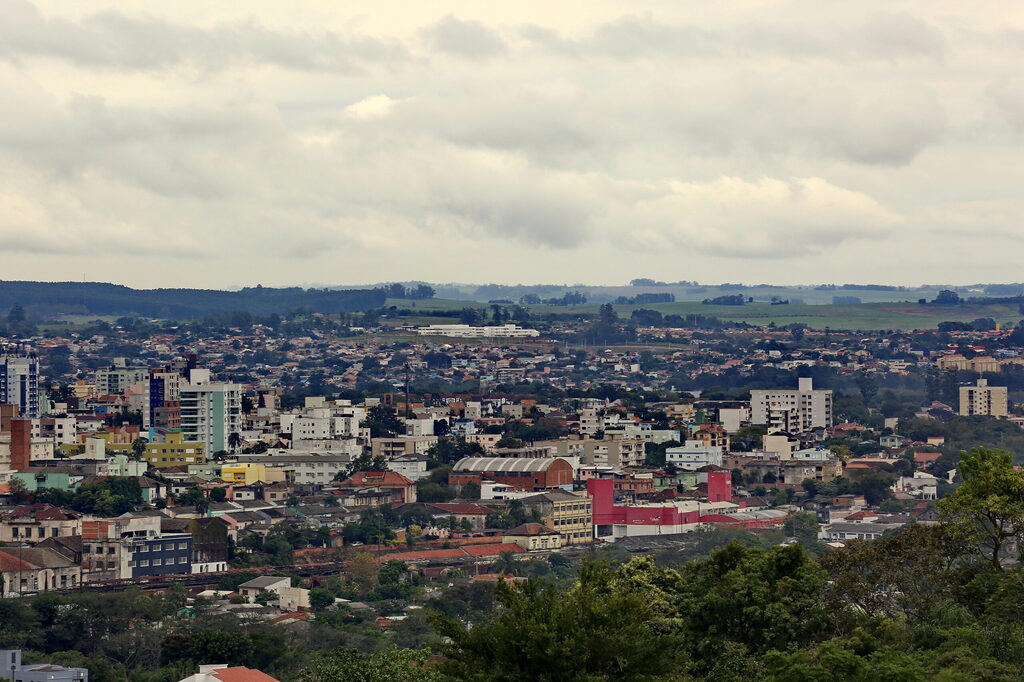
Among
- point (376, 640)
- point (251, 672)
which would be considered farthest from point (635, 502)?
point (251, 672)

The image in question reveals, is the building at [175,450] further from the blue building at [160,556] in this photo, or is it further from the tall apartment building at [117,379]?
the tall apartment building at [117,379]

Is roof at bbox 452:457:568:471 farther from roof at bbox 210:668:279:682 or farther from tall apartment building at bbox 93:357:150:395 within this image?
roof at bbox 210:668:279:682

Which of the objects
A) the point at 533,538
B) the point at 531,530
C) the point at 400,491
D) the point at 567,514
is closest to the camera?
the point at 533,538

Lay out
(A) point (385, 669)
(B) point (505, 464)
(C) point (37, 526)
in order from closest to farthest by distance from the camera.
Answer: (A) point (385, 669) < (C) point (37, 526) < (B) point (505, 464)

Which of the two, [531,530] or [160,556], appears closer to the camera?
[160,556]

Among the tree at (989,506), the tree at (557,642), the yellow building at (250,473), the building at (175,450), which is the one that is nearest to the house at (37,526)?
the yellow building at (250,473)

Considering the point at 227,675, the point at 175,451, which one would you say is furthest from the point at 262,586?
the point at 175,451

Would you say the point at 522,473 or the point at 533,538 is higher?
the point at 522,473

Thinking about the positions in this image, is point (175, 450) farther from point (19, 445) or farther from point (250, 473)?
point (19, 445)
